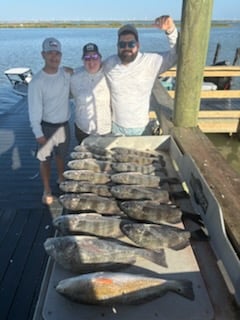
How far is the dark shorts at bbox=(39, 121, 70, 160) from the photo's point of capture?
3.88m

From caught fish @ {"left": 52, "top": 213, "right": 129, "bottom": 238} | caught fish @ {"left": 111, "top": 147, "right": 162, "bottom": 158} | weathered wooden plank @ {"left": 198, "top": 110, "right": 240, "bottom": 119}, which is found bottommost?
weathered wooden plank @ {"left": 198, "top": 110, "right": 240, "bottom": 119}

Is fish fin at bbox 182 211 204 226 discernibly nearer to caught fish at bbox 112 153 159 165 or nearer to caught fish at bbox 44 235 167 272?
caught fish at bbox 44 235 167 272

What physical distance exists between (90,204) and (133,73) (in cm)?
190

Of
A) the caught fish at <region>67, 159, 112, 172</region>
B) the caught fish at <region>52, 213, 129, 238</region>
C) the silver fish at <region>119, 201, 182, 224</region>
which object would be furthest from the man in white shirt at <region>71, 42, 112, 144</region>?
the caught fish at <region>52, 213, 129, 238</region>

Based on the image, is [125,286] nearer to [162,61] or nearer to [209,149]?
[209,149]

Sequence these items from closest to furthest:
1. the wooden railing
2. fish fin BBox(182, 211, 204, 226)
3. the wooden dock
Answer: fish fin BBox(182, 211, 204, 226), the wooden dock, the wooden railing

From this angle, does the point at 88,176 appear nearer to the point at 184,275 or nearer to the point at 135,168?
the point at 135,168

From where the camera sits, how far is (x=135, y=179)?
2500 mm

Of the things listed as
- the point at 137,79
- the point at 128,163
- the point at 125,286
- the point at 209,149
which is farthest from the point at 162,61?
the point at 125,286

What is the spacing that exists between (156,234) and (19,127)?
270 inches

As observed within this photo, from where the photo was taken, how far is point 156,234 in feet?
6.07

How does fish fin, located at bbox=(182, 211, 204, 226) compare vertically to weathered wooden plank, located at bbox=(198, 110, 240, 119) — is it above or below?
above

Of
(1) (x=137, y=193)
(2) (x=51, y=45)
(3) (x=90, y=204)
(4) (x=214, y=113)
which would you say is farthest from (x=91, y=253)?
(4) (x=214, y=113)

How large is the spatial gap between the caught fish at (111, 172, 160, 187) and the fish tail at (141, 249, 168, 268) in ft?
2.45
